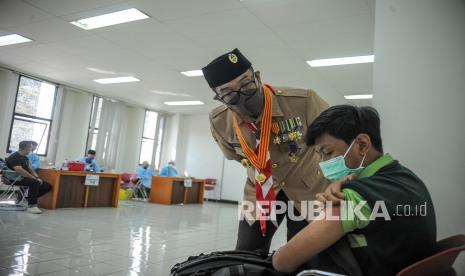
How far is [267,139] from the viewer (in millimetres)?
1529

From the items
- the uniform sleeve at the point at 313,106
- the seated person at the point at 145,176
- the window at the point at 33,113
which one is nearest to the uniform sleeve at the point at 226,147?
the uniform sleeve at the point at 313,106

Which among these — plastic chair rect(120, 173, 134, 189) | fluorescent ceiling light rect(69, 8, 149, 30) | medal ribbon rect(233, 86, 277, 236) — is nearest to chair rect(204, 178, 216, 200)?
plastic chair rect(120, 173, 134, 189)

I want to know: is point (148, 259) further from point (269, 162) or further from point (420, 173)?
point (420, 173)

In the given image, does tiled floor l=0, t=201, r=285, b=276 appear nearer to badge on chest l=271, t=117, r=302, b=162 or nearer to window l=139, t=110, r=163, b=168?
badge on chest l=271, t=117, r=302, b=162

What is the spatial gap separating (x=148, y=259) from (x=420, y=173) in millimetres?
2375

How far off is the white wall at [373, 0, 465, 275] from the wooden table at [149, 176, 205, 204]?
744 cm

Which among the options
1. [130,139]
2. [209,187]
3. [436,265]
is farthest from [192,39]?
[209,187]

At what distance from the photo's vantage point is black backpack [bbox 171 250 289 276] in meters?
0.99

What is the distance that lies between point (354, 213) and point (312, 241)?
133mm

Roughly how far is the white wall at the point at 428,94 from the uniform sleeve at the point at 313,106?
0.27m

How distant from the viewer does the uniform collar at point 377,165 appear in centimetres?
98

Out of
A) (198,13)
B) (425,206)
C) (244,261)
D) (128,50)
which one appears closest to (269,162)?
(244,261)

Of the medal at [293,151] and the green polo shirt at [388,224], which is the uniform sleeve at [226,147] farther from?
the green polo shirt at [388,224]

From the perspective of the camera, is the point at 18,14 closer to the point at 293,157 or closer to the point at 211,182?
the point at 293,157
